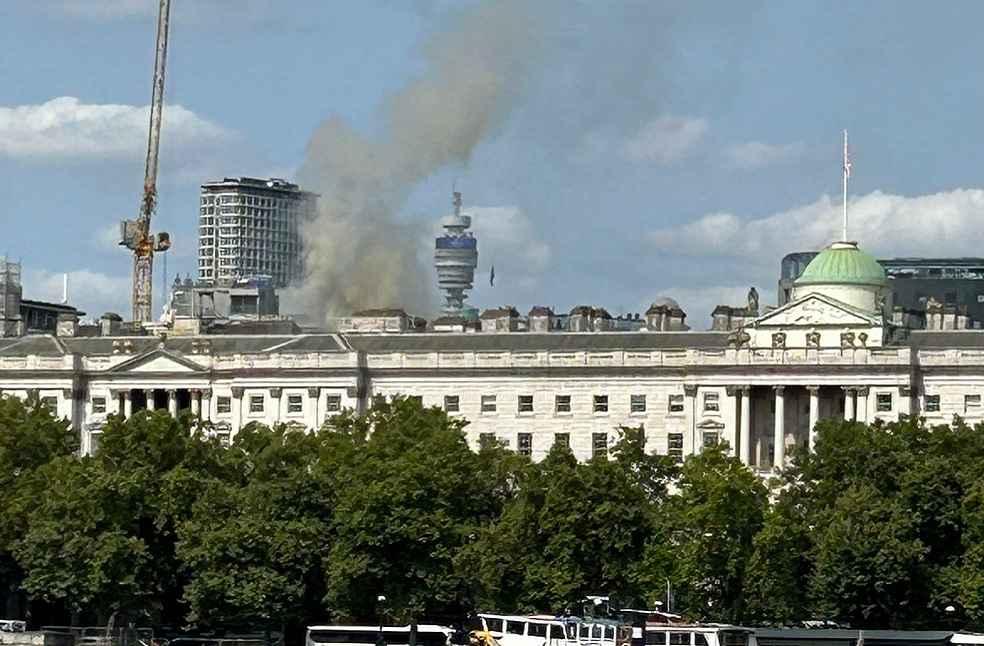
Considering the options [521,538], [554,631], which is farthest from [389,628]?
[521,538]

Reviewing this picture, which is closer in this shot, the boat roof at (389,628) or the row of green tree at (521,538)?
the boat roof at (389,628)

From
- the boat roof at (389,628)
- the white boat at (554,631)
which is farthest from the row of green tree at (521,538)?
the white boat at (554,631)

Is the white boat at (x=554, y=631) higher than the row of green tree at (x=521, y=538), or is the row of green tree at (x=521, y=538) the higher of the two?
the row of green tree at (x=521, y=538)

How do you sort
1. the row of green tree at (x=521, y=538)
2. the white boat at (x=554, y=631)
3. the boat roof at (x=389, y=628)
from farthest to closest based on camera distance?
the row of green tree at (x=521, y=538) < the boat roof at (x=389, y=628) < the white boat at (x=554, y=631)

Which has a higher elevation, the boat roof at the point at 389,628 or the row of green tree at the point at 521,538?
the row of green tree at the point at 521,538

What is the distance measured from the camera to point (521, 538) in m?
179

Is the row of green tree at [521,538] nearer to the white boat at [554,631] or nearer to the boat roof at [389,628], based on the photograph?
the boat roof at [389,628]

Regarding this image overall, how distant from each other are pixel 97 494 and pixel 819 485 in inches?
1679

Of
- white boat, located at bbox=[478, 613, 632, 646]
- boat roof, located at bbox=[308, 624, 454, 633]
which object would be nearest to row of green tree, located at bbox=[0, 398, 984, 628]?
boat roof, located at bbox=[308, 624, 454, 633]

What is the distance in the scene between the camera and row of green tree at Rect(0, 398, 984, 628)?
580 feet

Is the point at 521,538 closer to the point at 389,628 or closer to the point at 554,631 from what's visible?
the point at 389,628

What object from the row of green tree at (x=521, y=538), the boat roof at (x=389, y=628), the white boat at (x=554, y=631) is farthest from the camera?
the row of green tree at (x=521, y=538)

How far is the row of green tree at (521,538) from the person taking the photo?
177 metres

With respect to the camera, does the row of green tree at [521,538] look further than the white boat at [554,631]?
Yes
